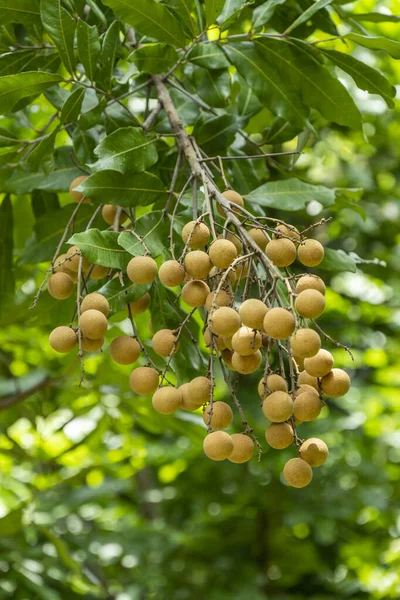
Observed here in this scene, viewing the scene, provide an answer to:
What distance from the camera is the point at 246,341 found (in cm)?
84

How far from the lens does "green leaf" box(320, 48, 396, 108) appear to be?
4.15 ft

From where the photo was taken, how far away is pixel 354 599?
8.69 ft

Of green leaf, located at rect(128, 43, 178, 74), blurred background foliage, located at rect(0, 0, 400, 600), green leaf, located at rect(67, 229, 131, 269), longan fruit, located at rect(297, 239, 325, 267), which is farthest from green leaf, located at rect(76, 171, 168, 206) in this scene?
blurred background foliage, located at rect(0, 0, 400, 600)

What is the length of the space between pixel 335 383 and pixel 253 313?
0.15m

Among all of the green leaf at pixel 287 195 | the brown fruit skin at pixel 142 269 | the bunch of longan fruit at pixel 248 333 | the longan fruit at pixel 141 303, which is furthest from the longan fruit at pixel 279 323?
the green leaf at pixel 287 195

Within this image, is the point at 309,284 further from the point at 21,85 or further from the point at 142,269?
the point at 21,85

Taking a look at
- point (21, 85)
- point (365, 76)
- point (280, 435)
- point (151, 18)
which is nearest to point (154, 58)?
point (151, 18)

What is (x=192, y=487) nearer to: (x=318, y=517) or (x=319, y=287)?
(x=318, y=517)

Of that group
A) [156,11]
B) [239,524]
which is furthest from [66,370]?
[156,11]

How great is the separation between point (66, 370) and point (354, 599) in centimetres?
138

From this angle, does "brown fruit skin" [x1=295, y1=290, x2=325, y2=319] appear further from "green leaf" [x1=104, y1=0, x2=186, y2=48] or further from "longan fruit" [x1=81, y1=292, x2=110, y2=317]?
"green leaf" [x1=104, y1=0, x2=186, y2=48]

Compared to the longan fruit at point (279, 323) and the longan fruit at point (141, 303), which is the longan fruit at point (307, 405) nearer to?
the longan fruit at point (279, 323)

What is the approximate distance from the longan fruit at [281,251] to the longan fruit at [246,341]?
0.34 ft

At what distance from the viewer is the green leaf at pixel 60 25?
1.13m
